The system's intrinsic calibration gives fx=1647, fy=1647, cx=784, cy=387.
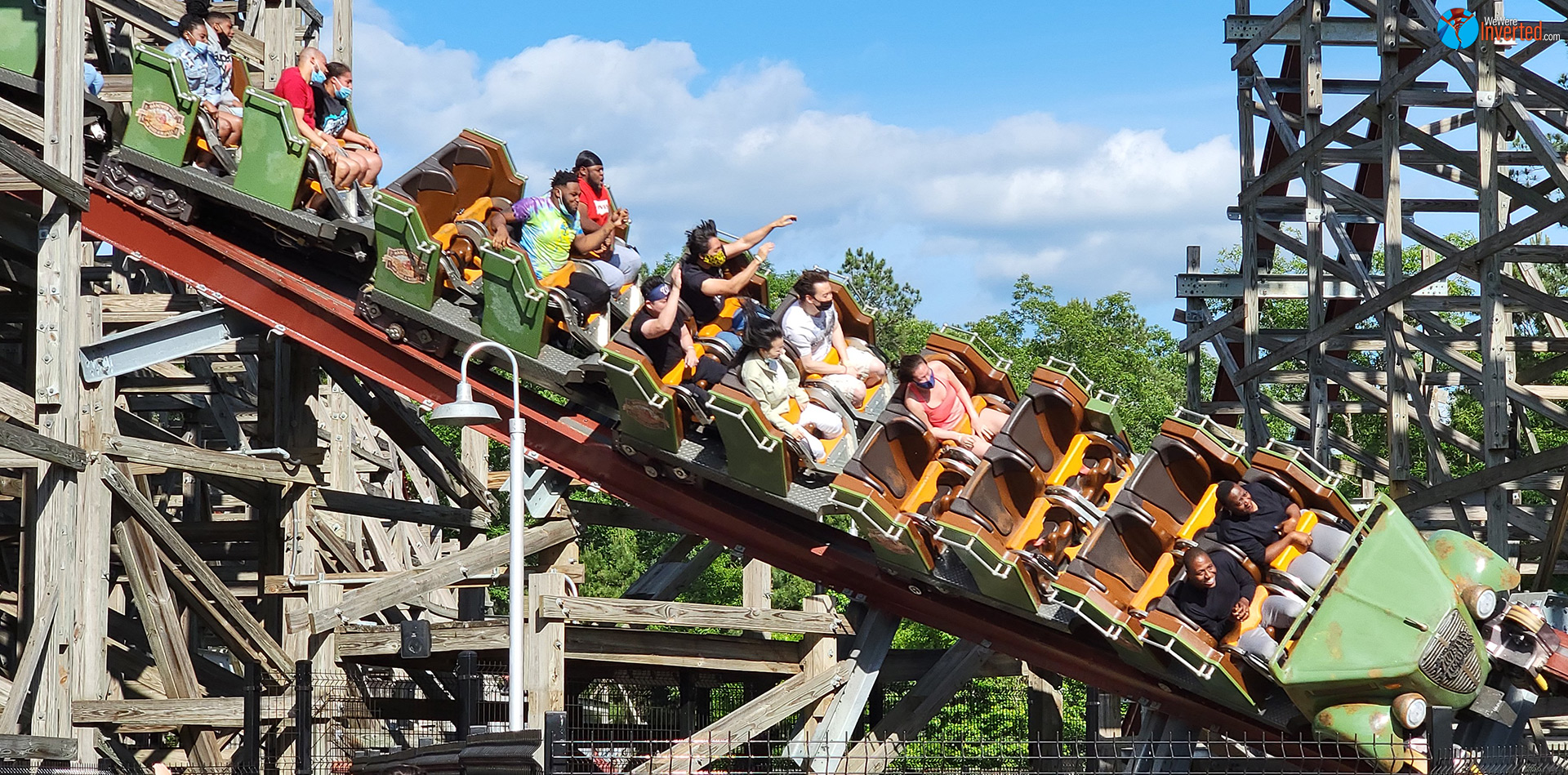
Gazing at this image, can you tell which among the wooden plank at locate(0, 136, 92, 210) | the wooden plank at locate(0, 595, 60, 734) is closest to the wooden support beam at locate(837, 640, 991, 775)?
the wooden plank at locate(0, 595, 60, 734)

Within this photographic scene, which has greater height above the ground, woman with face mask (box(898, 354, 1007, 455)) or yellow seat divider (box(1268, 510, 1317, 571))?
woman with face mask (box(898, 354, 1007, 455))

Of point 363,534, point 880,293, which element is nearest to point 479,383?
point 363,534

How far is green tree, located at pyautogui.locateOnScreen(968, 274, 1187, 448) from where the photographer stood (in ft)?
110

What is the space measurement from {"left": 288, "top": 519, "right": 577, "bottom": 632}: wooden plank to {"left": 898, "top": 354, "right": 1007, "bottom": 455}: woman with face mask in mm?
2456

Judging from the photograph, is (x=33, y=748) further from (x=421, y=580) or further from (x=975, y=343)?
(x=975, y=343)

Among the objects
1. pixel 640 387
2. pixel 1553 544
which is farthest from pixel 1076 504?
pixel 1553 544

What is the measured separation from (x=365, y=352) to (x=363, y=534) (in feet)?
19.1

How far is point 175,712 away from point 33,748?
2020mm

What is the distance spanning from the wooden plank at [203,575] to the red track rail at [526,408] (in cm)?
142

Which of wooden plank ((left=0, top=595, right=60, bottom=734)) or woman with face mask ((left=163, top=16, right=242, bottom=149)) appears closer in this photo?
wooden plank ((left=0, top=595, right=60, bottom=734))

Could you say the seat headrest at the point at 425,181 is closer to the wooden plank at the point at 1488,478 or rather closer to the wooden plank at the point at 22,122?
the wooden plank at the point at 22,122

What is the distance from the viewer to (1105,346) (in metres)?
36.2

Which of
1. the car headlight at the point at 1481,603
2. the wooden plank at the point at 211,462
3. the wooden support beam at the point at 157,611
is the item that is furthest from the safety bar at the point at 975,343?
the wooden support beam at the point at 157,611

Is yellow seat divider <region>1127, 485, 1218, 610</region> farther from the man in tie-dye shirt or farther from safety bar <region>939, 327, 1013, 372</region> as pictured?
the man in tie-dye shirt
